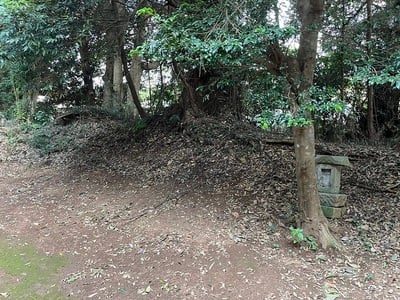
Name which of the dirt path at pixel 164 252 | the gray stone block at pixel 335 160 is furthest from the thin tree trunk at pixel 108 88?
the gray stone block at pixel 335 160

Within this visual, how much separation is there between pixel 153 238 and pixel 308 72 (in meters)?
2.70

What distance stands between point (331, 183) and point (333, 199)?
21 cm

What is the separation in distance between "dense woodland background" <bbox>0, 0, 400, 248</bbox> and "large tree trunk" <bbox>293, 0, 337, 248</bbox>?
0.01 m

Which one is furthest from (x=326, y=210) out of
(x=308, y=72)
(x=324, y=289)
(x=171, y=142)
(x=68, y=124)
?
(x=68, y=124)

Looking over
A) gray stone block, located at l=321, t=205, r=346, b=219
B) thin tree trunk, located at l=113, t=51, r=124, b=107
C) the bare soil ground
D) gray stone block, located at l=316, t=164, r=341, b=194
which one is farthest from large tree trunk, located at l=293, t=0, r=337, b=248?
thin tree trunk, located at l=113, t=51, r=124, b=107

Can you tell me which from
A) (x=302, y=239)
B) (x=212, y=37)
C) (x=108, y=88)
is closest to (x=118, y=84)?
(x=108, y=88)

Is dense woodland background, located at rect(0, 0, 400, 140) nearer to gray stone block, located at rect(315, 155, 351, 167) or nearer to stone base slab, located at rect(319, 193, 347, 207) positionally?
gray stone block, located at rect(315, 155, 351, 167)

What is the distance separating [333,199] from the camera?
175 inches

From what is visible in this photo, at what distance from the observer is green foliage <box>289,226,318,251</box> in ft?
12.6

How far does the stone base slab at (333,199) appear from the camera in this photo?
444 cm

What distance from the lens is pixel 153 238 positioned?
425 centimetres

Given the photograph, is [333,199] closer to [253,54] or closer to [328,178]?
[328,178]

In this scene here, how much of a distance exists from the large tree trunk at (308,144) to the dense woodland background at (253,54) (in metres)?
0.01

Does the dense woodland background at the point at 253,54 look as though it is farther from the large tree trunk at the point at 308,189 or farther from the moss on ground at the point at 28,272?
the moss on ground at the point at 28,272
